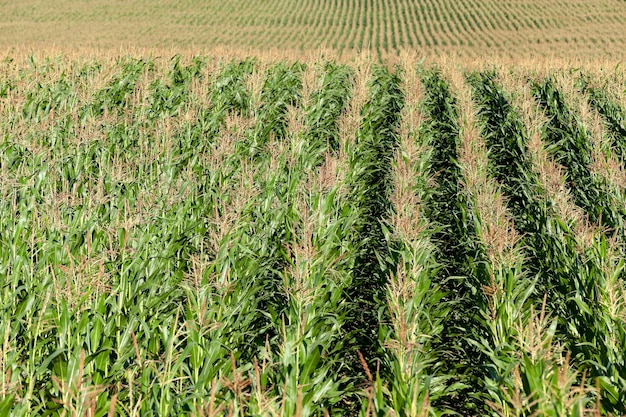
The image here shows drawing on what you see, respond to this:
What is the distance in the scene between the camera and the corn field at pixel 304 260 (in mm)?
3875

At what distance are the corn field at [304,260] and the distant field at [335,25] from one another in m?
22.5

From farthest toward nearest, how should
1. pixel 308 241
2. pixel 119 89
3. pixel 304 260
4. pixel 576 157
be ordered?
pixel 119 89, pixel 576 157, pixel 308 241, pixel 304 260

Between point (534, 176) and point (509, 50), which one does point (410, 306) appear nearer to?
point (534, 176)

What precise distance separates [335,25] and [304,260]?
128ft

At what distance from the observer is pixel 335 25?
42.2 meters

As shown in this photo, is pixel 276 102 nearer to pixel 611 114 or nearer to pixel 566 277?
pixel 611 114

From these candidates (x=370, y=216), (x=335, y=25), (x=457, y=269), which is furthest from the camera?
(x=335, y=25)

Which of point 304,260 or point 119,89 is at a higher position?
point 304,260

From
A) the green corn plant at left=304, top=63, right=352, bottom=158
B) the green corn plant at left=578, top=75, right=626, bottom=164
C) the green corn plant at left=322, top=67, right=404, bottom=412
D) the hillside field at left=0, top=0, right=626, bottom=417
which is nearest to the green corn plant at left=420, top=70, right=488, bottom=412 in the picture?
the hillside field at left=0, top=0, right=626, bottom=417

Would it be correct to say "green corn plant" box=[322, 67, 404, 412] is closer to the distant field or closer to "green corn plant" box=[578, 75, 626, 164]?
"green corn plant" box=[578, 75, 626, 164]

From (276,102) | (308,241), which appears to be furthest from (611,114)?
(308,241)

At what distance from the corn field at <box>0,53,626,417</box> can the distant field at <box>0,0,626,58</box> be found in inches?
885

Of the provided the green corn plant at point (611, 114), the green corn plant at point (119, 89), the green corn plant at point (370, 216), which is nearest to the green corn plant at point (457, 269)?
the green corn plant at point (370, 216)

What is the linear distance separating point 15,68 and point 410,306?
513 inches
